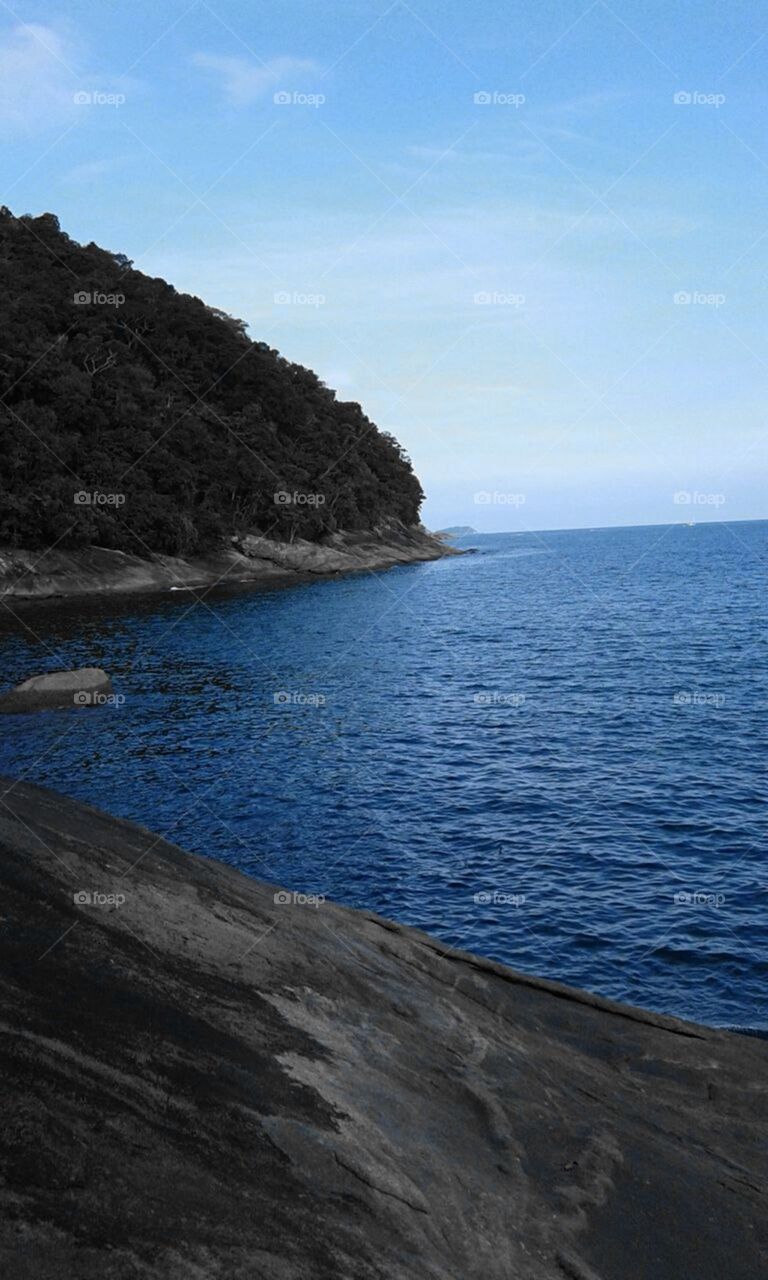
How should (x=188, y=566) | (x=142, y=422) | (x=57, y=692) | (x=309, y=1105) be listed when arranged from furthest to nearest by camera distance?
(x=188, y=566), (x=142, y=422), (x=57, y=692), (x=309, y=1105)

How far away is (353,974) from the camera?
1431 centimetres

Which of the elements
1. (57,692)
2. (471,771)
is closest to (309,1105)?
(471,771)

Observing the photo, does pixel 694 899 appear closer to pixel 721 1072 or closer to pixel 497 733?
pixel 721 1072

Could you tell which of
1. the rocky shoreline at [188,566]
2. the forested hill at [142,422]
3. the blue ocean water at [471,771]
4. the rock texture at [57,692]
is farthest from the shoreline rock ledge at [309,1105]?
the forested hill at [142,422]

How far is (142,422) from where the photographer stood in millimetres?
96875

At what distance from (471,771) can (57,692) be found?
2060 cm

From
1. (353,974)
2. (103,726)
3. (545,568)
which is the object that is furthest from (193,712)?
(545,568)

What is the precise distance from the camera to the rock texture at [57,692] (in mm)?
41344

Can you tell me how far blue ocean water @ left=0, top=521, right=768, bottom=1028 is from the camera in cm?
2177

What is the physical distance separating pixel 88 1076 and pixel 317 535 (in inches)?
4890

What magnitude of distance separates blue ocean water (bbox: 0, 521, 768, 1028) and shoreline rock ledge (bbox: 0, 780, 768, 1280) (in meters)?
5.09

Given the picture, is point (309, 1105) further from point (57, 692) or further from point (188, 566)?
point (188, 566)

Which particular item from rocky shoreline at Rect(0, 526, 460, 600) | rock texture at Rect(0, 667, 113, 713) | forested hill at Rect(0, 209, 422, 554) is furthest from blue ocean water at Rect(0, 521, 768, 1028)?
forested hill at Rect(0, 209, 422, 554)

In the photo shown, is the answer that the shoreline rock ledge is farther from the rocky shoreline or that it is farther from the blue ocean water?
the rocky shoreline
